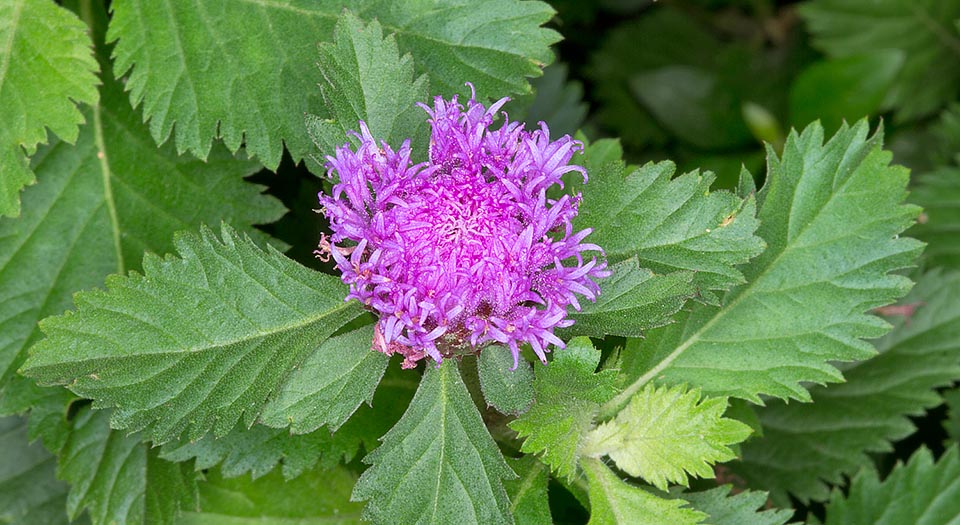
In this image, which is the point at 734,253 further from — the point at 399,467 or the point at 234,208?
the point at 234,208

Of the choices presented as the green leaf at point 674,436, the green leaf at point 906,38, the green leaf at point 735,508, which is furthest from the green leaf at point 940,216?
the green leaf at point 674,436

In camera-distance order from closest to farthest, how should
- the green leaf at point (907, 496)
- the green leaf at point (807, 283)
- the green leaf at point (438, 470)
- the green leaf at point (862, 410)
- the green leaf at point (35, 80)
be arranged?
the green leaf at point (438, 470), the green leaf at point (807, 283), the green leaf at point (35, 80), the green leaf at point (907, 496), the green leaf at point (862, 410)

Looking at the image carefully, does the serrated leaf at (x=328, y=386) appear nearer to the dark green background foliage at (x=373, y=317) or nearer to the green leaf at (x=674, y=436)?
the dark green background foliage at (x=373, y=317)

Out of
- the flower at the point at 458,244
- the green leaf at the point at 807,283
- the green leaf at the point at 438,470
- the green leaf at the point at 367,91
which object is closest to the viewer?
the flower at the point at 458,244

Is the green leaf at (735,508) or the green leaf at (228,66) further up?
the green leaf at (228,66)

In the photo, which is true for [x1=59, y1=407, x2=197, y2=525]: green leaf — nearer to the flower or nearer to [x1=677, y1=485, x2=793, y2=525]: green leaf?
the flower

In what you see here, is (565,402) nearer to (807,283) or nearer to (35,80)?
(807,283)

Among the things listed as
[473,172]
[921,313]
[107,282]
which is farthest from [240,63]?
[921,313]

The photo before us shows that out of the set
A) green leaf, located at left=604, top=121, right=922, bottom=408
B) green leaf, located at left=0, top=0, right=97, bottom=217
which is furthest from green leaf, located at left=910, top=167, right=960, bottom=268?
green leaf, located at left=0, top=0, right=97, bottom=217
